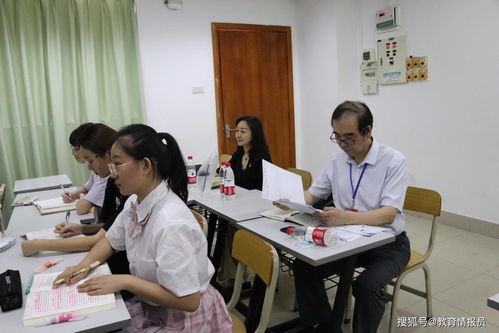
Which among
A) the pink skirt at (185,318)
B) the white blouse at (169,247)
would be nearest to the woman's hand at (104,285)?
the white blouse at (169,247)

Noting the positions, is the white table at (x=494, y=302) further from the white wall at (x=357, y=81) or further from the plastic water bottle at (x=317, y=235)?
the white wall at (x=357, y=81)

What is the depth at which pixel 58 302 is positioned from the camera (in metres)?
1.22

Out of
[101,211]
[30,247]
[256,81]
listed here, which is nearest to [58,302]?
[30,247]

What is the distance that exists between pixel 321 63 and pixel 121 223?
4.06 metres

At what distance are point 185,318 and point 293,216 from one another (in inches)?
35.2

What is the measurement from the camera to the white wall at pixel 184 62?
14.9 ft

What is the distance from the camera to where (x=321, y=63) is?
5051 mm

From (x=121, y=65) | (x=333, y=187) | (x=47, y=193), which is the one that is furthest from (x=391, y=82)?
(x=47, y=193)

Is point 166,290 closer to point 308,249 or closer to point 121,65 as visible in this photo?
point 308,249

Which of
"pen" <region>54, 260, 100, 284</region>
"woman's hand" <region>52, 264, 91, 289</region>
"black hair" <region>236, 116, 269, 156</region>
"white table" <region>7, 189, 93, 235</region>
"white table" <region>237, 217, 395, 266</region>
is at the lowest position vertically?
"white table" <region>237, 217, 395, 266</region>

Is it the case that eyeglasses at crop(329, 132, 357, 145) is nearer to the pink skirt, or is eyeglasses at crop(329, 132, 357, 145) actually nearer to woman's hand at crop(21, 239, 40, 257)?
the pink skirt

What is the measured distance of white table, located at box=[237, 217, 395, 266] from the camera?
1.59 metres

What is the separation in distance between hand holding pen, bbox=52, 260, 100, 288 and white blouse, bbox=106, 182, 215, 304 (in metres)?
0.15

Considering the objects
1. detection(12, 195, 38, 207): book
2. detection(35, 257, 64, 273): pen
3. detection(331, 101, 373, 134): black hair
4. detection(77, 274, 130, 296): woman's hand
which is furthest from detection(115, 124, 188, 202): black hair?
detection(12, 195, 38, 207): book
